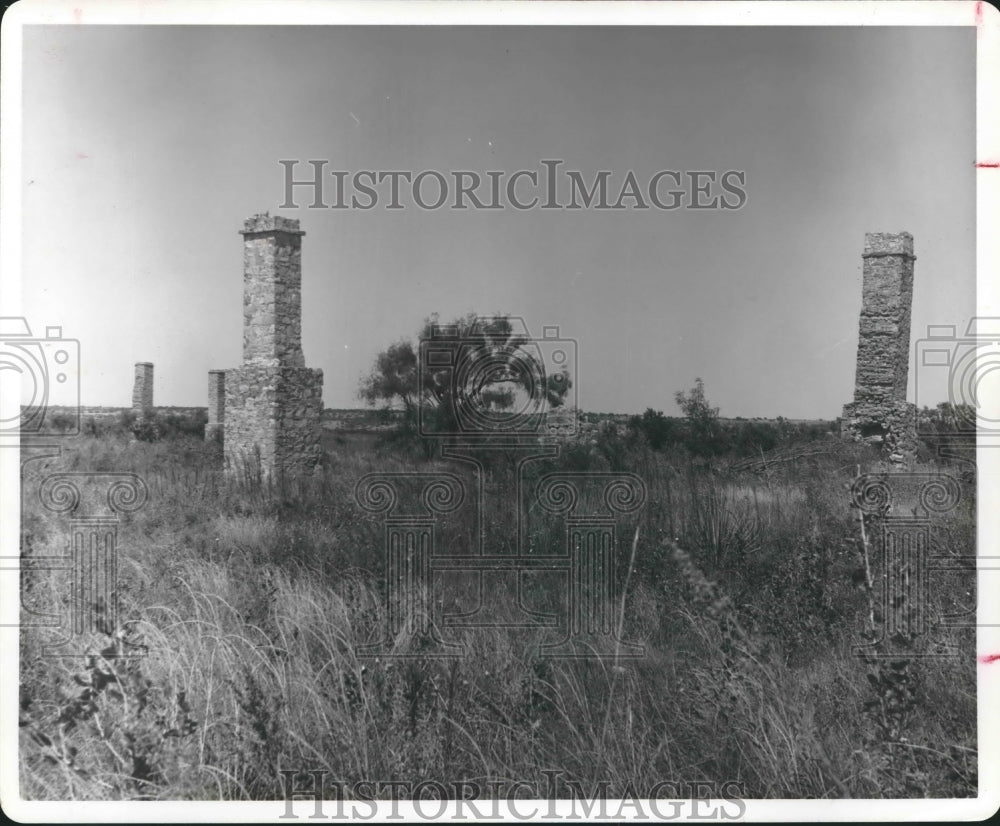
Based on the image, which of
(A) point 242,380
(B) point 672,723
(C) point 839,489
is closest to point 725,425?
(C) point 839,489

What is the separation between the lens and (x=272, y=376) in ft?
29.1

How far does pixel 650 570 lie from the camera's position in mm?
4785

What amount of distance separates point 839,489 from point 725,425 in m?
5.72

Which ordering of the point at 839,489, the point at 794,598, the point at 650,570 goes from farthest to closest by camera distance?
the point at 839,489 → the point at 650,570 → the point at 794,598

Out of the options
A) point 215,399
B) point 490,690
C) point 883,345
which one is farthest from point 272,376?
point 215,399

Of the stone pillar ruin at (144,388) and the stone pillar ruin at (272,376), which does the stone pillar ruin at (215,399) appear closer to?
the stone pillar ruin at (144,388)

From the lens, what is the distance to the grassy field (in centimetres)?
344

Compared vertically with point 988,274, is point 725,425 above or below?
below

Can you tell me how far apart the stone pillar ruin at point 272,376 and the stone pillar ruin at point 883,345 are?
21.0 feet

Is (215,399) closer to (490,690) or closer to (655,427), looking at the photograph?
(655,427)

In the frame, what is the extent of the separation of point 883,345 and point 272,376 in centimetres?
711

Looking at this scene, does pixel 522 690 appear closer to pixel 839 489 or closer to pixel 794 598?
pixel 794 598

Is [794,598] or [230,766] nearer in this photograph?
[230,766]

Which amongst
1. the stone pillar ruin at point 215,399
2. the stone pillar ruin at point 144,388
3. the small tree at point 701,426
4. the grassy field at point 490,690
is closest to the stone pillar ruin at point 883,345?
the small tree at point 701,426
